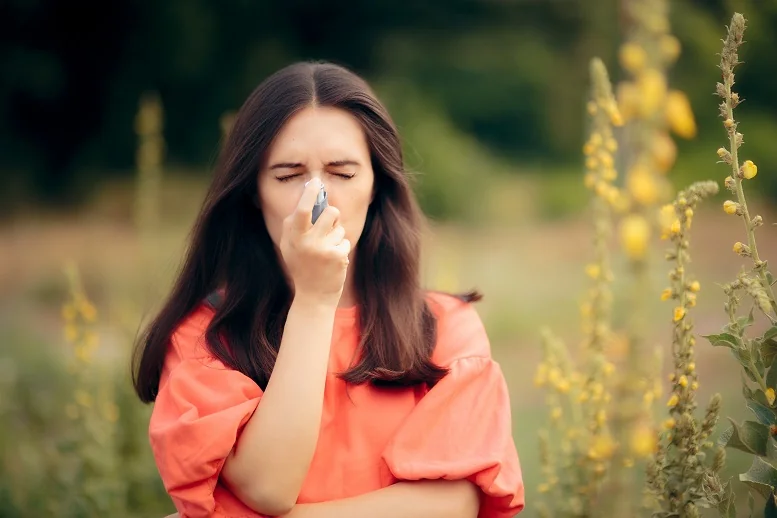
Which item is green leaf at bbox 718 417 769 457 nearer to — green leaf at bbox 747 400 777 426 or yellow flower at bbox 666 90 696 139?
green leaf at bbox 747 400 777 426

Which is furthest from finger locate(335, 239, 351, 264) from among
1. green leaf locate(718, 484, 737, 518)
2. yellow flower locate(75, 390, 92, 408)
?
yellow flower locate(75, 390, 92, 408)

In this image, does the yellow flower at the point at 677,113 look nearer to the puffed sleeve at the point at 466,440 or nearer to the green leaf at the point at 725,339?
the green leaf at the point at 725,339

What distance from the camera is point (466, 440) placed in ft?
5.82

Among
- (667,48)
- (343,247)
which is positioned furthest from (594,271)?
(667,48)

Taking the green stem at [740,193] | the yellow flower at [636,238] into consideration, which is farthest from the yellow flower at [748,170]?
the yellow flower at [636,238]

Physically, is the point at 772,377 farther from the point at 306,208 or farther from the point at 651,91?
the point at 306,208

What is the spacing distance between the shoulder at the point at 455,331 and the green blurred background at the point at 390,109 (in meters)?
4.32

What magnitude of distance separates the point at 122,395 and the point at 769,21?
5.07m

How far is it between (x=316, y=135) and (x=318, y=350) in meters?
0.50

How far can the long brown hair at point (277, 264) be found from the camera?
191 centimetres

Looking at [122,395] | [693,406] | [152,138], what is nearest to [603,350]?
[693,406]

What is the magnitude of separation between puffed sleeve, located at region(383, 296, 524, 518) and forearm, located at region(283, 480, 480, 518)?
0.03 metres

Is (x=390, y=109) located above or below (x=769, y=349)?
above

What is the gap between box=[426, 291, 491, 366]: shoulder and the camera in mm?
1955
